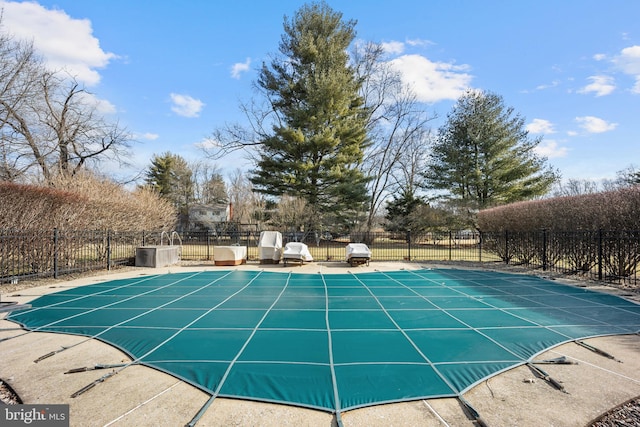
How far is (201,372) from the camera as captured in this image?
9.66 feet

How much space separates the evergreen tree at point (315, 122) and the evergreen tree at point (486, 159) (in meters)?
6.32

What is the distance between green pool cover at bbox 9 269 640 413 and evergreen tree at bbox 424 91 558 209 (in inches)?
593

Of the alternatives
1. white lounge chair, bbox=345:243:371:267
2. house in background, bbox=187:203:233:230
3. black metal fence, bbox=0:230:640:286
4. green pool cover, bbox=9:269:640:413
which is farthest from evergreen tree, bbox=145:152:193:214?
green pool cover, bbox=9:269:640:413

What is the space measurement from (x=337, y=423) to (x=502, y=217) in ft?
41.6

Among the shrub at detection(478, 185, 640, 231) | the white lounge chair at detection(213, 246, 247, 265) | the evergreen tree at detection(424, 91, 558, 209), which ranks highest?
the evergreen tree at detection(424, 91, 558, 209)

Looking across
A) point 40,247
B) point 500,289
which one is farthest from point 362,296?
point 40,247

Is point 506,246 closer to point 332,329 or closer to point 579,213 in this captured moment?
point 579,213

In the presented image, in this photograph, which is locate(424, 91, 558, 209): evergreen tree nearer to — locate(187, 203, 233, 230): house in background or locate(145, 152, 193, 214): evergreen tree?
locate(187, 203, 233, 230): house in background

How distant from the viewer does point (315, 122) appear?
1983 cm

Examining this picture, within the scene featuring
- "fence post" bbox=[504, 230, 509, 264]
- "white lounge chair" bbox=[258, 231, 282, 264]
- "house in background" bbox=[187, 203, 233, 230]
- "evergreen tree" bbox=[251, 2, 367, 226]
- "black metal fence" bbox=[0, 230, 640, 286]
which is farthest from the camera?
"house in background" bbox=[187, 203, 233, 230]

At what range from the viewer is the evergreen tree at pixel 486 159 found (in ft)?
67.9

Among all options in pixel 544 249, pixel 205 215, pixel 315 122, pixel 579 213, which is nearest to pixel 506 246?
pixel 544 249

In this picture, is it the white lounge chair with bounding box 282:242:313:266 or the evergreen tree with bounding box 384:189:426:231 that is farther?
the evergreen tree with bounding box 384:189:426:231

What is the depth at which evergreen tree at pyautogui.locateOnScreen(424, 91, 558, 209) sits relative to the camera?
20688mm
